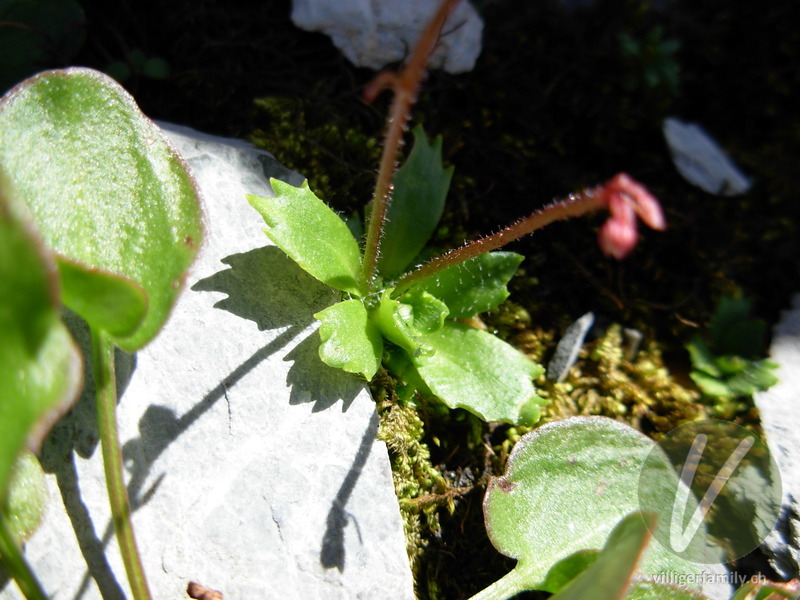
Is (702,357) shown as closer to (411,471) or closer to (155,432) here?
(411,471)

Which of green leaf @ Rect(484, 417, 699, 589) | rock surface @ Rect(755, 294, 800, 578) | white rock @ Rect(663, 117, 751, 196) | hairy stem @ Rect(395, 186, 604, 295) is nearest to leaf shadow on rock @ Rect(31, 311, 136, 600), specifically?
hairy stem @ Rect(395, 186, 604, 295)

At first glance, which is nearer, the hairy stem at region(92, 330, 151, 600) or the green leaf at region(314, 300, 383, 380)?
the hairy stem at region(92, 330, 151, 600)

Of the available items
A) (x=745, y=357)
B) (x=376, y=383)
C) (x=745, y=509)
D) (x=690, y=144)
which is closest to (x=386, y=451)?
(x=376, y=383)

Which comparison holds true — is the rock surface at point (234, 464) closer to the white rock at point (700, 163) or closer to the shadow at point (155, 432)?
the shadow at point (155, 432)

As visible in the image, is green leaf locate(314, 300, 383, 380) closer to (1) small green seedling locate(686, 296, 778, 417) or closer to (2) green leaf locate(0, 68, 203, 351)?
(2) green leaf locate(0, 68, 203, 351)

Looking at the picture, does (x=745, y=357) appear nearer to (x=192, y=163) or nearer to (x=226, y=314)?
(x=226, y=314)
